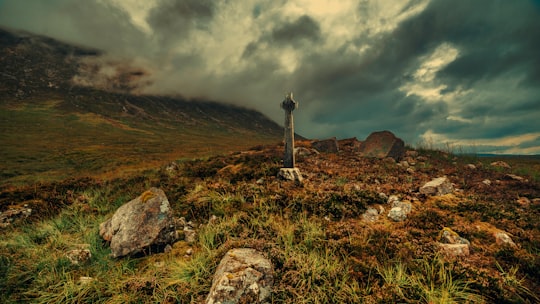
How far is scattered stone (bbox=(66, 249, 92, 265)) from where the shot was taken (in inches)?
200

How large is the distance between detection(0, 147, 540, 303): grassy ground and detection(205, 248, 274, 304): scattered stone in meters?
0.30

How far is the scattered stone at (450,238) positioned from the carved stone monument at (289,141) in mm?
5914

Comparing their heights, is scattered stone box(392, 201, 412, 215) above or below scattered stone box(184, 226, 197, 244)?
above

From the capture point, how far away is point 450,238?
5.41 metres

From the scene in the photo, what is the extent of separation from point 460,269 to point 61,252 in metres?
8.60

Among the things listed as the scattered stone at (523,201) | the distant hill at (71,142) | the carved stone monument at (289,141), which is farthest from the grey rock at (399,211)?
the distant hill at (71,142)

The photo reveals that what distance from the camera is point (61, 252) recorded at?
5.39 meters

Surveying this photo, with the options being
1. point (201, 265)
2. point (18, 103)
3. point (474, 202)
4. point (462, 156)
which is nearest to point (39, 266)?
point (201, 265)

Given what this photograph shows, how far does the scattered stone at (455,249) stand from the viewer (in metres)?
4.74

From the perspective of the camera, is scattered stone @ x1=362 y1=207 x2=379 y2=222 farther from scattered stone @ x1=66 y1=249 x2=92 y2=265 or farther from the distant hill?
the distant hill

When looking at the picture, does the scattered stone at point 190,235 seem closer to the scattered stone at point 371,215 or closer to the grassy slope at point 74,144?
the scattered stone at point 371,215

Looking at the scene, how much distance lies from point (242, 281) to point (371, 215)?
519 cm

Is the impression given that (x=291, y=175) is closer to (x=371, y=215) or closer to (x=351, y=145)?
(x=371, y=215)

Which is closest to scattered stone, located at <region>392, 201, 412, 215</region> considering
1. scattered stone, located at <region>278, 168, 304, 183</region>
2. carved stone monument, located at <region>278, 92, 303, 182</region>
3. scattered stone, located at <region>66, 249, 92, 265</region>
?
scattered stone, located at <region>278, 168, 304, 183</region>
